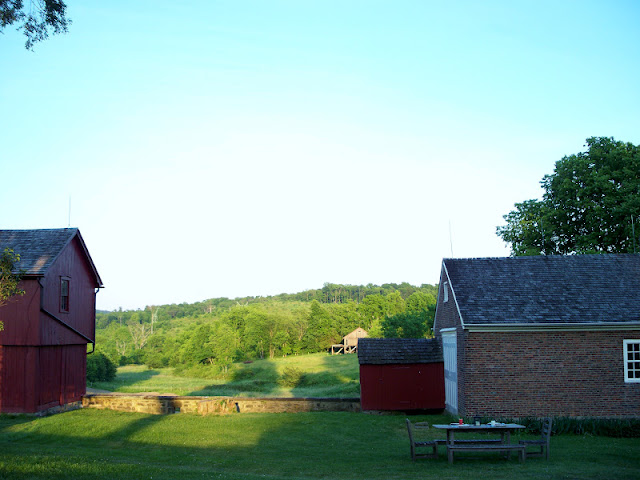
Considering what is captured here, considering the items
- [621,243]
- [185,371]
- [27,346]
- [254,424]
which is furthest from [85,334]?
[185,371]

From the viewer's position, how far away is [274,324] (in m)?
91.2

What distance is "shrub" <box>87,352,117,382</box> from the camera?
49.0m

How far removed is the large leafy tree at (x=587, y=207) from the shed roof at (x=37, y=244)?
83.7ft

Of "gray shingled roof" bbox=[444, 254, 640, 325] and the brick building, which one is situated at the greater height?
"gray shingled roof" bbox=[444, 254, 640, 325]

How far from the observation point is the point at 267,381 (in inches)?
2258

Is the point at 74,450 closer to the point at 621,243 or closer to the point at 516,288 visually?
the point at 516,288

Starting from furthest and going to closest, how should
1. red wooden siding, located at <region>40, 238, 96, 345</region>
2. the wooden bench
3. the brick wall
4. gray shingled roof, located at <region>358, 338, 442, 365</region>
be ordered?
gray shingled roof, located at <region>358, 338, 442, 365</region>, red wooden siding, located at <region>40, 238, 96, 345</region>, the brick wall, the wooden bench

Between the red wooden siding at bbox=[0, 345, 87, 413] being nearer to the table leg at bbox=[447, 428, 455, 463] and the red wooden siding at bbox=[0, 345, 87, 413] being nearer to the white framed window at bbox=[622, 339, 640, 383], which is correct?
the table leg at bbox=[447, 428, 455, 463]

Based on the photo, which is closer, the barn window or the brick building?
the brick building

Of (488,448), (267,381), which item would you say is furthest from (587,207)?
(267,381)

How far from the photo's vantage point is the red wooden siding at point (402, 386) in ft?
78.4

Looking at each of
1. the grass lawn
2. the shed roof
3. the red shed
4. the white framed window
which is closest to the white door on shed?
the red shed

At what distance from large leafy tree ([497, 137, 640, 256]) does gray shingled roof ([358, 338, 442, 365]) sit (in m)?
13.4

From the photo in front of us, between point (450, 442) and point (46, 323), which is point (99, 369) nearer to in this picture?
point (46, 323)
